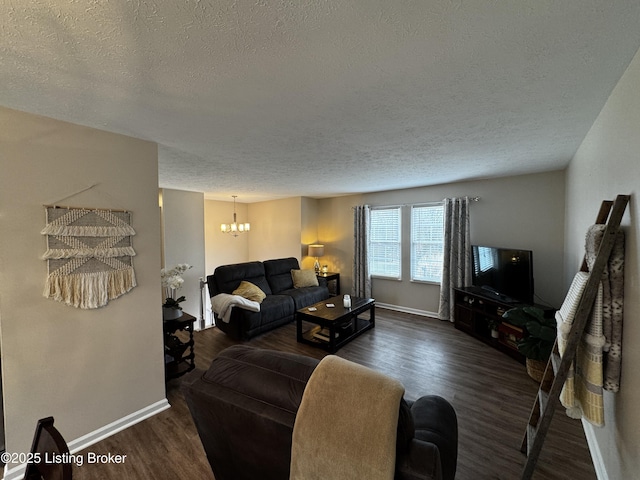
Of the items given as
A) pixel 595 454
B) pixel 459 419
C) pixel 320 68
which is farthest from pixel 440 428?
pixel 320 68

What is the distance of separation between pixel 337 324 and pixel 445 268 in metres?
2.19

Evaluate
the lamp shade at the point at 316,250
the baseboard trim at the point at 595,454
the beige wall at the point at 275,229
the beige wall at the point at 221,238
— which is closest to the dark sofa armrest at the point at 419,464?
the baseboard trim at the point at 595,454

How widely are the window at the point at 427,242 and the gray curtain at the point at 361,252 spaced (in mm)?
907

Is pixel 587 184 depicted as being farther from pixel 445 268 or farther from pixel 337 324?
pixel 337 324

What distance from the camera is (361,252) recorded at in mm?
5406

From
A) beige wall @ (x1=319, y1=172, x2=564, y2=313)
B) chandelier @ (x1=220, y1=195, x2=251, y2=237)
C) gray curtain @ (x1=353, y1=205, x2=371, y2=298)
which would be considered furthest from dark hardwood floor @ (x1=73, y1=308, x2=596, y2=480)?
chandelier @ (x1=220, y1=195, x2=251, y2=237)

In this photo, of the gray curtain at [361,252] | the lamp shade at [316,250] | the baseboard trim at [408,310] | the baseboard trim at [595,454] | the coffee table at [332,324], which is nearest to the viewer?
the baseboard trim at [595,454]

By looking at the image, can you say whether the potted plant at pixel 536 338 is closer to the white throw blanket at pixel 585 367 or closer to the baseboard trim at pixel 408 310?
the white throw blanket at pixel 585 367

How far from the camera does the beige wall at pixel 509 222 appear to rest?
351 centimetres

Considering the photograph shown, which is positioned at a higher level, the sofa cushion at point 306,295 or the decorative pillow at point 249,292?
the decorative pillow at point 249,292

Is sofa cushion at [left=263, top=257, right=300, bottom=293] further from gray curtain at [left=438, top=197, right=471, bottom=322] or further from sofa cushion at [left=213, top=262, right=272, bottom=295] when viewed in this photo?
gray curtain at [left=438, top=197, right=471, bottom=322]

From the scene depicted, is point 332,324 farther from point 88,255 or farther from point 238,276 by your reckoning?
point 88,255

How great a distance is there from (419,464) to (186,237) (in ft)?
15.1

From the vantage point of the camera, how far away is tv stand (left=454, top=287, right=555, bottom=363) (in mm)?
3154
